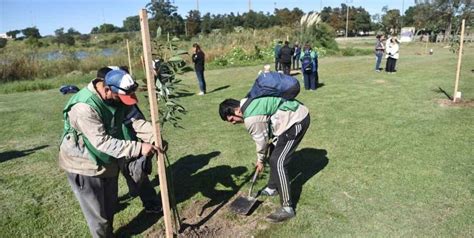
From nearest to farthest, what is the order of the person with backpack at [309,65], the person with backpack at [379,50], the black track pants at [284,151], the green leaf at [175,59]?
the green leaf at [175,59] < the black track pants at [284,151] < the person with backpack at [309,65] < the person with backpack at [379,50]

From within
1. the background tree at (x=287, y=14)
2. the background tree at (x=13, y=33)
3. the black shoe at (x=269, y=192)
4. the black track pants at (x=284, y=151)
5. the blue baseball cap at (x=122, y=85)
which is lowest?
the black shoe at (x=269, y=192)

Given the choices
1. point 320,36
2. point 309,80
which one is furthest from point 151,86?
point 320,36

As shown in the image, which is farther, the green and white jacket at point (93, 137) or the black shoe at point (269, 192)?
the black shoe at point (269, 192)

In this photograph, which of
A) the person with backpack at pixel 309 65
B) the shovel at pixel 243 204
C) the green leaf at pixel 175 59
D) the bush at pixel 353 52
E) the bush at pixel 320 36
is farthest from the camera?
the bush at pixel 353 52

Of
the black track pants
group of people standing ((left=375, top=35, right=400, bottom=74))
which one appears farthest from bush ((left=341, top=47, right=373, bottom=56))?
the black track pants

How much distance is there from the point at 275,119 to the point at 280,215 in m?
1.14

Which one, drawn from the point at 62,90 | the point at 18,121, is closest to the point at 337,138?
the point at 18,121

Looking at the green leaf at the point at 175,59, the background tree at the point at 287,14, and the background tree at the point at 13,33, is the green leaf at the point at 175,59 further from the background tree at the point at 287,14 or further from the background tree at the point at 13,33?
the background tree at the point at 13,33

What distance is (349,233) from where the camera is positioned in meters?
4.25

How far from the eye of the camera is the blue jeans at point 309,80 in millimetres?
13188

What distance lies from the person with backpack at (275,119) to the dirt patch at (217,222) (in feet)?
0.79

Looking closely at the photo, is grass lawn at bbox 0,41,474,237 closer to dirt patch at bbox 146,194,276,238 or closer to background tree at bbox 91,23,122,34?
dirt patch at bbox 146,194,276,238

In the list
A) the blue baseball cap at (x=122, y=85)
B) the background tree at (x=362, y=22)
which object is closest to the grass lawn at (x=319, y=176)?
the blue baseball cap at (x=122, y=85)

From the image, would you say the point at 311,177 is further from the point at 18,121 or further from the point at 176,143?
the point at 18,121
